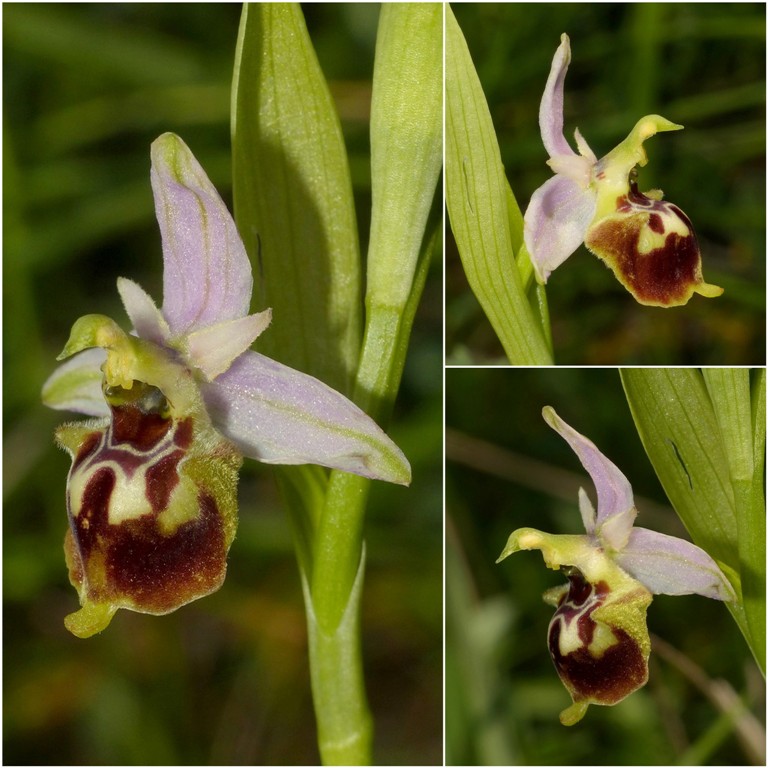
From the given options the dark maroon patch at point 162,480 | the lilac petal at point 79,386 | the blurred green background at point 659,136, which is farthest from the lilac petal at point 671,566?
the lilac petal at point 79,386

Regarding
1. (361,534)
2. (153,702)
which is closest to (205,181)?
(361,534)

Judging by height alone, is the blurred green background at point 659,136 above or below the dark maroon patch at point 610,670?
above

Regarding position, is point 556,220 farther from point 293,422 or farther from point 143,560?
point 143,560

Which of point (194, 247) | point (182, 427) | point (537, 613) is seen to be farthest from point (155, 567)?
point (537, 613)

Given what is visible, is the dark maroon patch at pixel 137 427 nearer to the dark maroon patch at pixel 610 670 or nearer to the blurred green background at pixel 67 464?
the dark maroon patch at pixel 610 670

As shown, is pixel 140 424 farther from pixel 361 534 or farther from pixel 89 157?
pixel 89 157

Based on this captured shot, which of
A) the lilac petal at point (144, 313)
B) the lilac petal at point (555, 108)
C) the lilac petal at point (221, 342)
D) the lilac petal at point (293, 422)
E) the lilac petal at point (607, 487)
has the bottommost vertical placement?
the lilac petal at point (607, 487)
